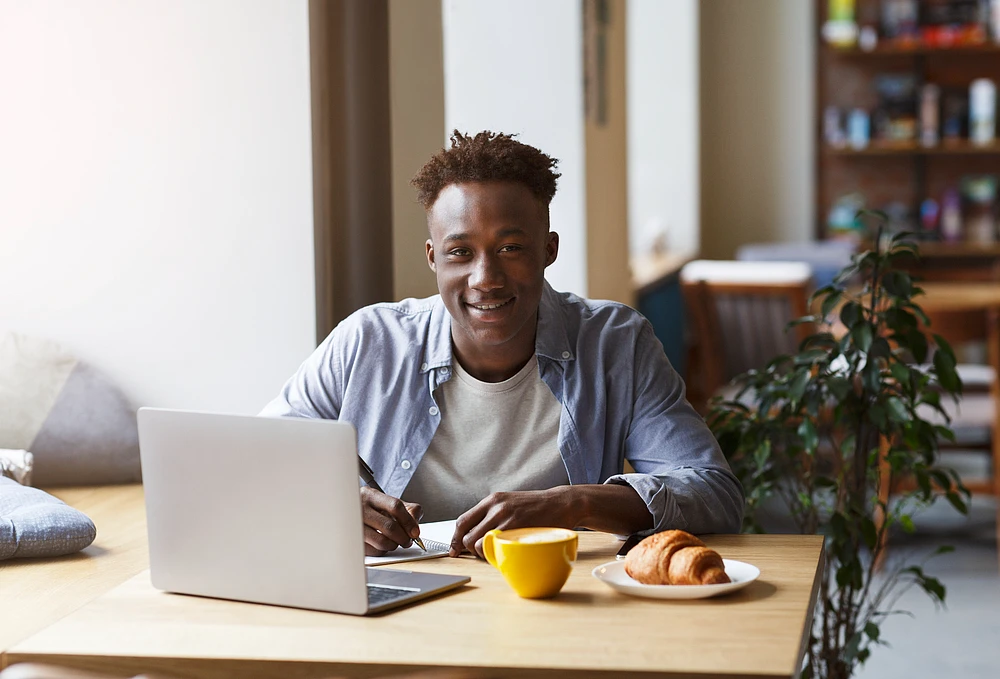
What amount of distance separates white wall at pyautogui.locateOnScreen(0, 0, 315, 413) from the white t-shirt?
0.59 m

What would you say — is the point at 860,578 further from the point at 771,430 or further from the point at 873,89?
the point at 873,89

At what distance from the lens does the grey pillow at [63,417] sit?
2250mm

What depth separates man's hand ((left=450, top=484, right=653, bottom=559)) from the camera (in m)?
1.50

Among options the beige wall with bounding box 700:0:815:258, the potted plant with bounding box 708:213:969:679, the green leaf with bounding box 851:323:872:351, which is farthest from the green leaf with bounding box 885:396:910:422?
the beige wall with bounding box 700:0:815:258

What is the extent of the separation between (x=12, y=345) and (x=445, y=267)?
3.19ft

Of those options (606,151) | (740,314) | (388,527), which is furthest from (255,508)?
(740,314)

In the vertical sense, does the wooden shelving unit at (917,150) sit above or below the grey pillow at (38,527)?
above

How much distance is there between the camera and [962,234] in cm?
646

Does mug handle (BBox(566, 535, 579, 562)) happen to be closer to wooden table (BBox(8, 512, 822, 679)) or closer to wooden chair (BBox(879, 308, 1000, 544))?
wooden table (BBox(8, 512, 822, 679))

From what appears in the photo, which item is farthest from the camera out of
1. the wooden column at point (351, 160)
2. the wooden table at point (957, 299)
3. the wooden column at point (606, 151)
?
the wooden table at point (957, 299)

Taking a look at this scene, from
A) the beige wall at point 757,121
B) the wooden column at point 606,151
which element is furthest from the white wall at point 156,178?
the beige wall at point 757,121

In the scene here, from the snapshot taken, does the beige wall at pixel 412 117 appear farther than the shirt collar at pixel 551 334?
Yes

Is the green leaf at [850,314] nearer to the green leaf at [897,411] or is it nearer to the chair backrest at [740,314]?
the green leaf at [897,411]

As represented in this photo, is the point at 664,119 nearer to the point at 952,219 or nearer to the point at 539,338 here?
the point at 952,219
